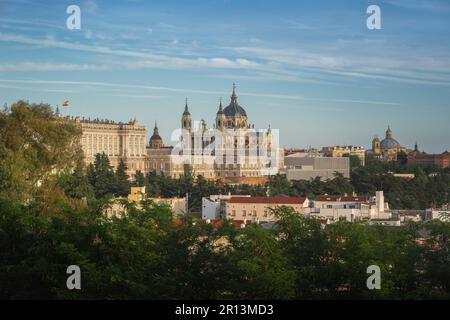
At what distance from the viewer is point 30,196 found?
85.3 feet

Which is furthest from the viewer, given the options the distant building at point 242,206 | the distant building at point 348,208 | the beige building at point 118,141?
the beige building at point 118,141

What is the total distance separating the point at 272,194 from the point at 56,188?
33.5 meters

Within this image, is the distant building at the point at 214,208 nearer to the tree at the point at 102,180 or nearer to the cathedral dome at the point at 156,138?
the tree at the point at 102,180

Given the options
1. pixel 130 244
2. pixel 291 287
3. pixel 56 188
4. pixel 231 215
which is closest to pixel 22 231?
pixel 130 244

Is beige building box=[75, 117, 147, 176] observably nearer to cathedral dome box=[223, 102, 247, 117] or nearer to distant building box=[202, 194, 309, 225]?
cathedral dome box=[223, 102, 247, 117]

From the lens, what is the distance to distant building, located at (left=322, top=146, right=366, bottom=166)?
105250mm

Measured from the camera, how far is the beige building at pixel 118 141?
8288 centimetres

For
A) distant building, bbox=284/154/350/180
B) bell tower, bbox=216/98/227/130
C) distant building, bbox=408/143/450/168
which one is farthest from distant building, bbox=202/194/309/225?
distant building, bbox=408/143/450/168

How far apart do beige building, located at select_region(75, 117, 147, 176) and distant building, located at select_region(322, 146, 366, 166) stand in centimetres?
2283

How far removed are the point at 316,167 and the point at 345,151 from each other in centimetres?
2194

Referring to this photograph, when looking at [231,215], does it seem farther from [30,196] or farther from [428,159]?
[428,159]

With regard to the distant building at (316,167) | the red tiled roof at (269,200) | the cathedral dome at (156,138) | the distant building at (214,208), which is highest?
the cathedral dome at (156,138)

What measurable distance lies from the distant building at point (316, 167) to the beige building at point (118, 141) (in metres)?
11.3

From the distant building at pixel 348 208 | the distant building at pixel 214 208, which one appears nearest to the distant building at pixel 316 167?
the distant building at pixel 214 208
